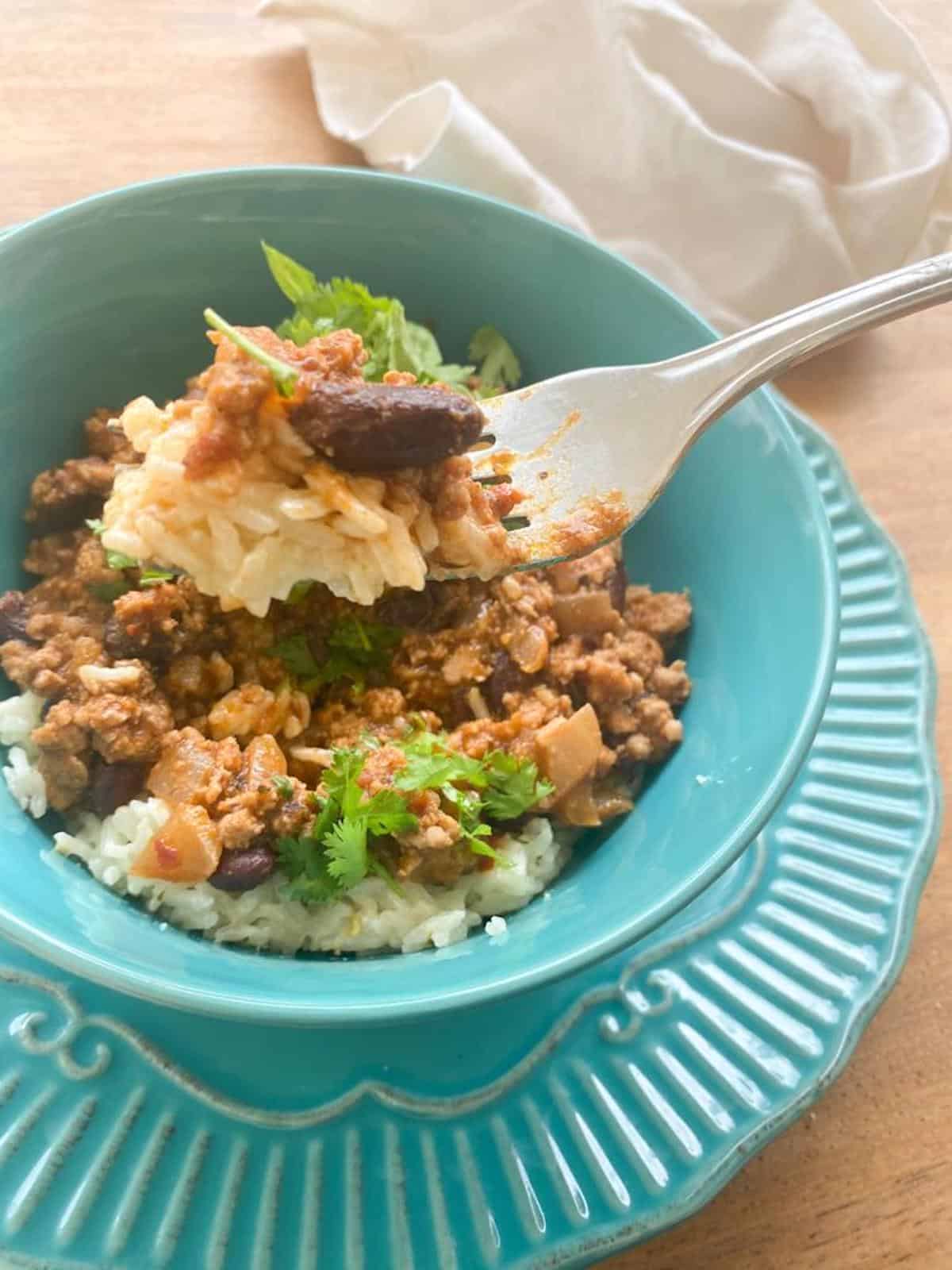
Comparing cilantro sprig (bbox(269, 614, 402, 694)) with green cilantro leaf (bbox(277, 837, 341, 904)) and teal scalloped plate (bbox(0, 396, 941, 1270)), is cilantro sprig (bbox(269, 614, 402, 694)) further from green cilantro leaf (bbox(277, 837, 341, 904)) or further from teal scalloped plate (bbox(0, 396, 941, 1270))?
teal scalloped plate (bbox(0, 396, 941, 1270))

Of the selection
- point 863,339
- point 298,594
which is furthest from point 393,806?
point 863,339

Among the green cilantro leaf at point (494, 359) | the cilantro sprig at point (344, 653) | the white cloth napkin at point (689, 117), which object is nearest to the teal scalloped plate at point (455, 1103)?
the cilantro sprig at point (344, 653)

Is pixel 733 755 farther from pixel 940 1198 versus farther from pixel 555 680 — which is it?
pixel 940 1198

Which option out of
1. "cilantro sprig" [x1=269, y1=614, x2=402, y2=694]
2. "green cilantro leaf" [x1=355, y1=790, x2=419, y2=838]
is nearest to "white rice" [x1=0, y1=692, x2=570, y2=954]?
"green cilantro leaf" [x1=355, y1=790, x2=419, y2=838]

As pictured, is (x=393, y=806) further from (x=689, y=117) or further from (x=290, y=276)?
(x=689, y=117)

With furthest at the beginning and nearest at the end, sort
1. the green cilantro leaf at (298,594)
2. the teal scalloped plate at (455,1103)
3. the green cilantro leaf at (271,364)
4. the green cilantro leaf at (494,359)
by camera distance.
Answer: the green cilantro leaf at (494,359), the green cilantro leaf at (298,594), the teal scalloped plate at (455,1103), the green cilantro leaf at (271,364)

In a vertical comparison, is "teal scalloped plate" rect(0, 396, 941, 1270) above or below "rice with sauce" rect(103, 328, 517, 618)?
below

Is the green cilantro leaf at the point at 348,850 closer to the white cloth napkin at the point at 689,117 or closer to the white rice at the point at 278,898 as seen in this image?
the white rice at the point at 278,898
